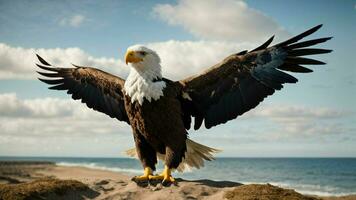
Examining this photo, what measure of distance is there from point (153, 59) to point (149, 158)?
1790 millimetres

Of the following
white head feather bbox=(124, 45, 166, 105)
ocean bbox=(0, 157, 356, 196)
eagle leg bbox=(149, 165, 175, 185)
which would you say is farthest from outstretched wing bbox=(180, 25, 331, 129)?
ocean bbox=(0, 157, 356, 196)

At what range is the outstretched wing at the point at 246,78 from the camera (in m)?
7.14

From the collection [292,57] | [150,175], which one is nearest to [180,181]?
[150,175]

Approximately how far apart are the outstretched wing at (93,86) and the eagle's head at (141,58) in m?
0.93

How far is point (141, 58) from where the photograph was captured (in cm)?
700

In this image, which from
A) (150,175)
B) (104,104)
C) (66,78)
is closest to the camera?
(150,175)

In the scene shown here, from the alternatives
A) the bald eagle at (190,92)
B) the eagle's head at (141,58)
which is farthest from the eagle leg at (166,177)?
the eagle's head at (141,58)

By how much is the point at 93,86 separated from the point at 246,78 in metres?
3.14

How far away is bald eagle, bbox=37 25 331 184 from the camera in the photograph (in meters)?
6.95

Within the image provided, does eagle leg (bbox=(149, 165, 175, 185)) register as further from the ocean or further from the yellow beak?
the ocean

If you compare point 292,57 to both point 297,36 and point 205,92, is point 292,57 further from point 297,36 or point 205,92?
point 205,92

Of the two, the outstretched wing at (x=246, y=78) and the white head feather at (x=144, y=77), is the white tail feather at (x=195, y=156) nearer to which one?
the outstretched wing at (x=246, y=78)

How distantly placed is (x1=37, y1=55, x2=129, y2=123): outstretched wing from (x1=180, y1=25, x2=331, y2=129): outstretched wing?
141 centimetres

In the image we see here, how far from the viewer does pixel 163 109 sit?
6.94 meters
